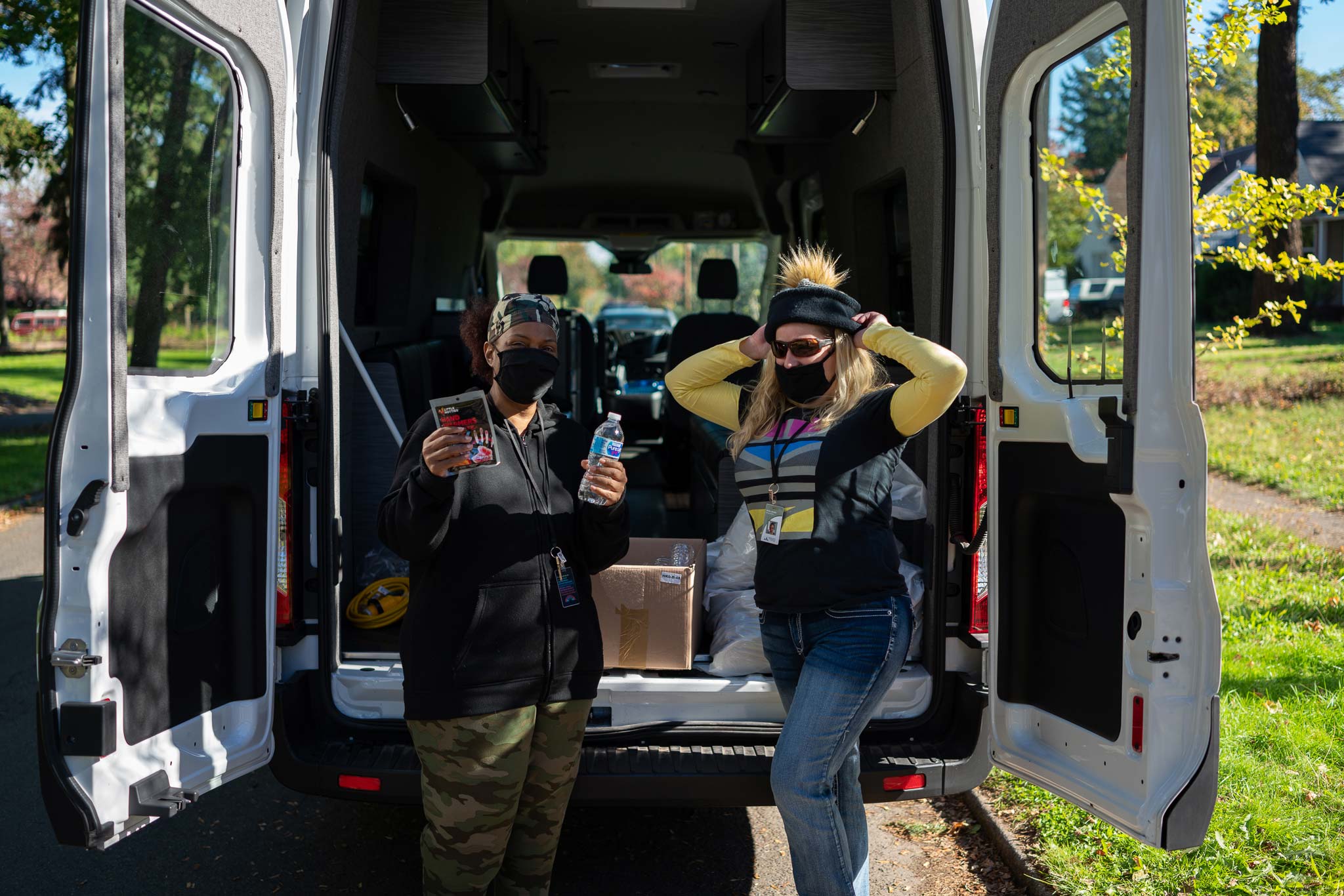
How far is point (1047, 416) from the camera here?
284 centimetres

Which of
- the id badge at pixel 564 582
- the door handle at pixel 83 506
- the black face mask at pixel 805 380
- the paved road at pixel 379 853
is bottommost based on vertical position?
the paved road at pixel 379 853

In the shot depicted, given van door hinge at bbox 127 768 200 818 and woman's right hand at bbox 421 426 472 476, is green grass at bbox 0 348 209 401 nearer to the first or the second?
van door hinge at bbox 127 768 200 818

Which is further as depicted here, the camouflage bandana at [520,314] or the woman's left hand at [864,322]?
the woman's left hand at [864,322]

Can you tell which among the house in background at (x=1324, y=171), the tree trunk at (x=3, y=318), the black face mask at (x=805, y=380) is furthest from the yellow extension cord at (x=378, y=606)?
the tree trunk at (x=3, y=318)

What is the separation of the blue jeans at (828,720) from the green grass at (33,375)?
63.3 feet

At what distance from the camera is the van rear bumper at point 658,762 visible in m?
2.95

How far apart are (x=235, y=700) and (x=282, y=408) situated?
0.78m

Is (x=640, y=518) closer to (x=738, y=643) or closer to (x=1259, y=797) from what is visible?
(x=738, y=643)

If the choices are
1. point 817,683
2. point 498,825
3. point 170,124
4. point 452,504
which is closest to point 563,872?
point 498,825

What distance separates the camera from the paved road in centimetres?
360

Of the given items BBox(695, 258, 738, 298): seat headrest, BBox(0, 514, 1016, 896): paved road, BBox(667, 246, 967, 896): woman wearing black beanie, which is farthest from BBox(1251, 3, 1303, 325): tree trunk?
BBox(667, 246, 967, 896): woman wearing black beanie

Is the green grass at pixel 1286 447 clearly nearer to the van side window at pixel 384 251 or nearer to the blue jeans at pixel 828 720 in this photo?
the van side window at pixel 384 251

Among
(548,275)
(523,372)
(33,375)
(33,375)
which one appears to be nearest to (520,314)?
(523,372)

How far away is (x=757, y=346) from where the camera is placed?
301 centimetres
